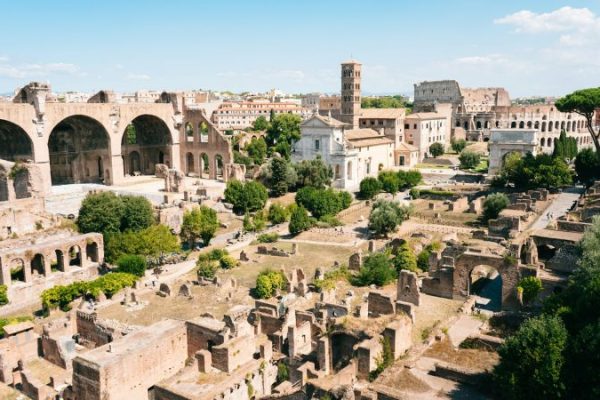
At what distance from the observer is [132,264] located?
33.6 meters

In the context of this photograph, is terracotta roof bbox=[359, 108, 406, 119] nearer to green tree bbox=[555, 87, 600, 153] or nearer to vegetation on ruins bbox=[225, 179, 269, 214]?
green tree bbox=[555, 87, 600, 153]

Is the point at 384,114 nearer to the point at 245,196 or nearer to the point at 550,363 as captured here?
the point at 245,196

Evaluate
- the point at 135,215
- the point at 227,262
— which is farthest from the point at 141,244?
the point at 227,262

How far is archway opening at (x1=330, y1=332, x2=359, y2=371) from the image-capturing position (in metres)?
19.3

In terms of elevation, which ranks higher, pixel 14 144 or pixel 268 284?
pixel 14 144

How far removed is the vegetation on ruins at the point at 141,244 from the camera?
36188 millimetres

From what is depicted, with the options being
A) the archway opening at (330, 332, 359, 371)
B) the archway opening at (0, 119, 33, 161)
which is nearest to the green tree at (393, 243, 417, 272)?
the archway opening at (330, 332, 359, 371)

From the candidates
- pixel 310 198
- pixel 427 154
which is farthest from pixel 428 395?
pixel 427 154

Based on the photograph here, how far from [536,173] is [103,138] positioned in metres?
44.0

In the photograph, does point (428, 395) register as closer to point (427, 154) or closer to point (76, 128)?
point (76, 128)

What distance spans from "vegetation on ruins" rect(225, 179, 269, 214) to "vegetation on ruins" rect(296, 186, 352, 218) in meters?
3.56

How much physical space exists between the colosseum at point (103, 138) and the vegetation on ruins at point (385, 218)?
25553mm

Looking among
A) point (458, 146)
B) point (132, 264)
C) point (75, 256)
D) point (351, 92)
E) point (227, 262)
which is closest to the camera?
point (132, 264)

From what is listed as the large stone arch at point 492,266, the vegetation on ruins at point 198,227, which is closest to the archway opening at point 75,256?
the vegetation on ruins at point 198,227
